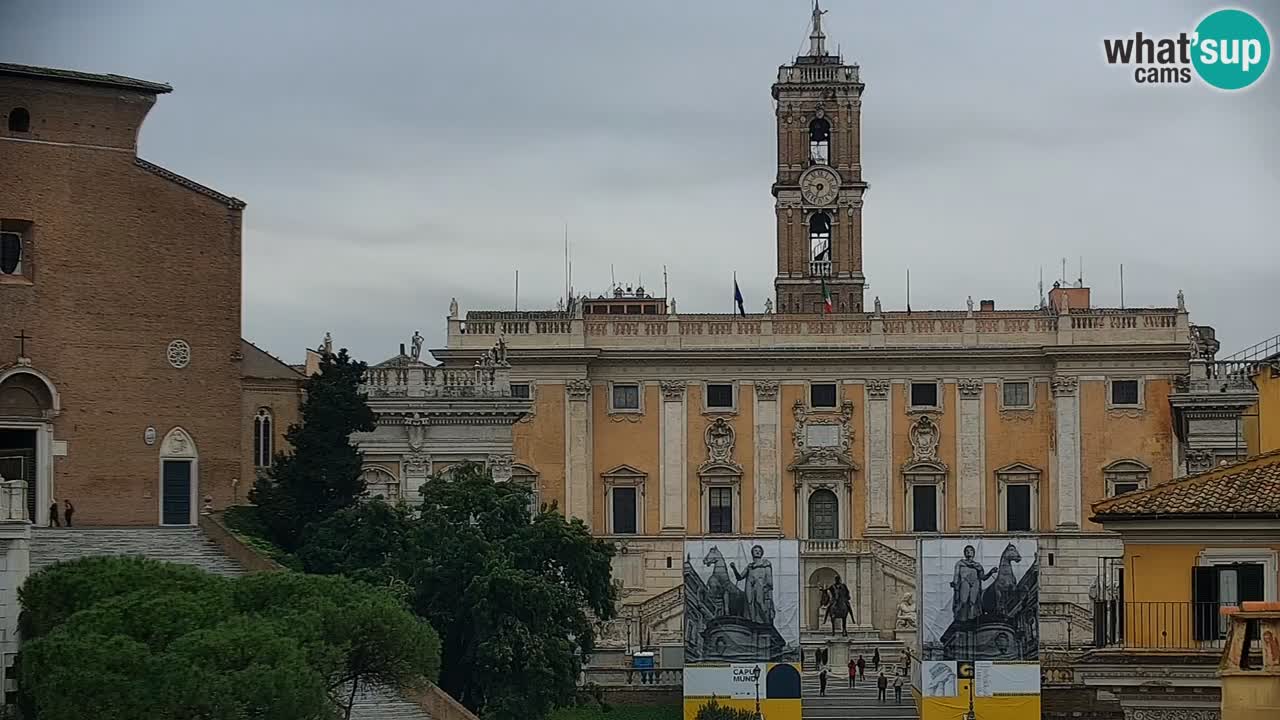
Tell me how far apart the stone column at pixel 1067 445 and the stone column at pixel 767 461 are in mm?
7872

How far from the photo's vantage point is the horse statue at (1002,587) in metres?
53.2

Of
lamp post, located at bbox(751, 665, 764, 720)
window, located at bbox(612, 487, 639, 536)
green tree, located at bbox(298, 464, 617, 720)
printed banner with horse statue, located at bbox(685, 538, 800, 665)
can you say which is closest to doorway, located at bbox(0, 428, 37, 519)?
green tree, located at bbox(298, 464, 617, 720)

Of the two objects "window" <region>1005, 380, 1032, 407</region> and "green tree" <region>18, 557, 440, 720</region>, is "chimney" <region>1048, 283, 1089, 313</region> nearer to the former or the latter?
"window" <region>1005, 380, 1032, 407</region>

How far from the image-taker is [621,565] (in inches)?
3206

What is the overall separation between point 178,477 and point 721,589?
11227mm

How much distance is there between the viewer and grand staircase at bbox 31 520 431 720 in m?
50.0

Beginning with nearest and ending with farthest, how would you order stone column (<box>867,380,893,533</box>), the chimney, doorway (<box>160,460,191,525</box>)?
doorway (<box>160,460,191,525</box>), stone column (<box>867,380,893,533</box>), the chimney

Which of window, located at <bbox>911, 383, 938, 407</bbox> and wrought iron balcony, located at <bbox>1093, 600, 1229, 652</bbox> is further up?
window, located at <bbox>911, 383, 938, 407</bbox>

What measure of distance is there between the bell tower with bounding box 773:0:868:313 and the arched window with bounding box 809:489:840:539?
9325 millimetres

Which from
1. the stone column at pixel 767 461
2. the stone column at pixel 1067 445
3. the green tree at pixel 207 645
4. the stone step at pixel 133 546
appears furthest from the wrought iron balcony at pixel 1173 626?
the stone column at pixel 767 461

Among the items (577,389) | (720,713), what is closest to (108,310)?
(720,713)

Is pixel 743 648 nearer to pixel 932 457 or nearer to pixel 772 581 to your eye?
pixel 772 581

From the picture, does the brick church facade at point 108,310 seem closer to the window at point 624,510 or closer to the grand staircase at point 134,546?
the grand staircase at point 134,546

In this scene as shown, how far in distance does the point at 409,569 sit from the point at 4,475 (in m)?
8.44
